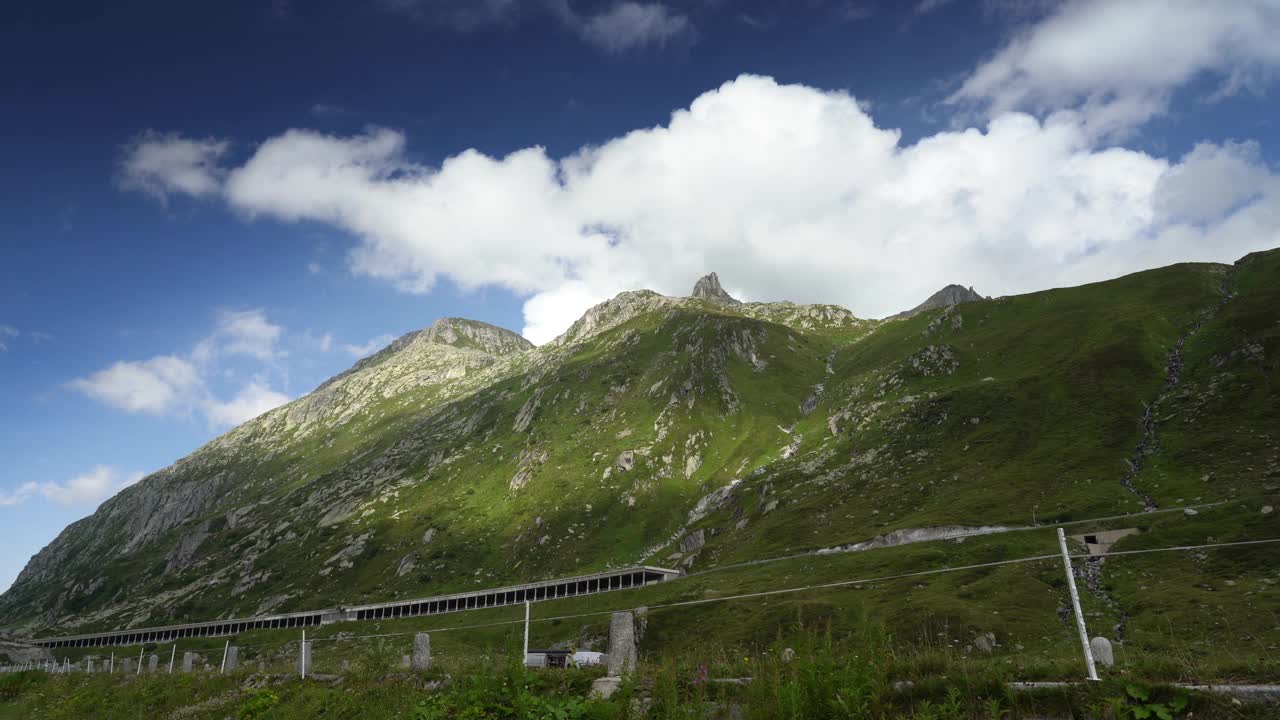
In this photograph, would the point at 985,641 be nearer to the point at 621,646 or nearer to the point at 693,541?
the point at 621,646

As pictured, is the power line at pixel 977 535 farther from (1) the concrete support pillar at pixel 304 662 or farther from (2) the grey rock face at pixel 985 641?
(1) the concrete support pillar at pixel 304 662

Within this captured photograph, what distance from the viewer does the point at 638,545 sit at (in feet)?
559

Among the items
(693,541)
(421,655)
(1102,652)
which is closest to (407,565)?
(693,541)

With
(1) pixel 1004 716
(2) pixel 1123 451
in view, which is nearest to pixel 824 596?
(2) pixel 1123 451

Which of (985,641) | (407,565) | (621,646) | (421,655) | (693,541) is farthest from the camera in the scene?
(407,565)

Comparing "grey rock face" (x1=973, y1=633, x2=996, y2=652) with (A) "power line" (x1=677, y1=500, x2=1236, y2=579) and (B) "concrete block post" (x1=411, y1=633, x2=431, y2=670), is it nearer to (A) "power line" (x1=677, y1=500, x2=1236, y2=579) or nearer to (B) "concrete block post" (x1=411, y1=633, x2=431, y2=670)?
(A) "power line" (x1=677, y1=500, x2=1236, y2=579)

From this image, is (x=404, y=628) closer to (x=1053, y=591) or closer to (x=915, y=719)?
(x=1053, y=591)

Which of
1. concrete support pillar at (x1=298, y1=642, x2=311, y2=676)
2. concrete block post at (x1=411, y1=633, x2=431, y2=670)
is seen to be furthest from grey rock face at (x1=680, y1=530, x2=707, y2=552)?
concrete block post at (x1=411, y1=633, x2=431, y2=670)

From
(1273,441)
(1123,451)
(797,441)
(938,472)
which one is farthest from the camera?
(797,441)

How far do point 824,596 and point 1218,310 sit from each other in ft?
492

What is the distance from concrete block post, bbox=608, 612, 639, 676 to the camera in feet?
60.4

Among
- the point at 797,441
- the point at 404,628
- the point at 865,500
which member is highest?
the point at 797,441

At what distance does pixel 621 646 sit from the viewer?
1905 centimetres

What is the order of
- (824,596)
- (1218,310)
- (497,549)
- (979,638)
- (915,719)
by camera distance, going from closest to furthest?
(915,719) < (979,638) < (824,596) < (1218,310) < (497,549)
